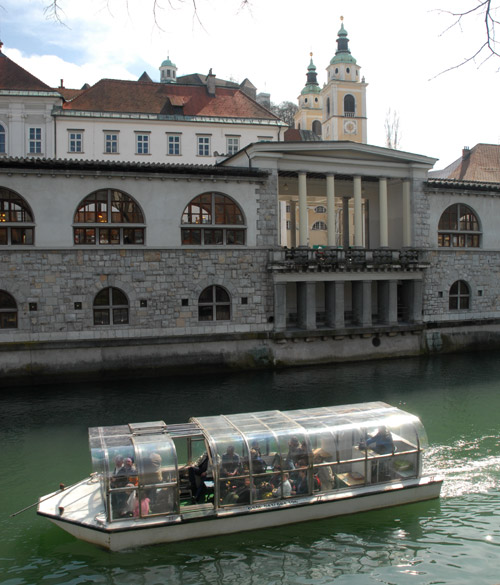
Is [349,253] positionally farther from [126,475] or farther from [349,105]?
[349,105]

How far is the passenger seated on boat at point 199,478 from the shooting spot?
12.2 meters

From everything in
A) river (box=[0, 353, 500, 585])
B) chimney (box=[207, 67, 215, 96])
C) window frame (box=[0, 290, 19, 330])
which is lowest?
river (box=[0, 353, 500, 585])

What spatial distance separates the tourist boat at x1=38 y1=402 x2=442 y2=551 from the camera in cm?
Result: 1128

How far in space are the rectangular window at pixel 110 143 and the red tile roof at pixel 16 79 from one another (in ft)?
17.0

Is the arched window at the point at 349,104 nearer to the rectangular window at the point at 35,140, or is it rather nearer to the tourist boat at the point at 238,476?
the rectangular window at the point at 35,140

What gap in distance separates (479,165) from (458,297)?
20872 mm

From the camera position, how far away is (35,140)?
42.4 metres

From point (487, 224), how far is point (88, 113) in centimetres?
3047

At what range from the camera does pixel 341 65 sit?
256 feet

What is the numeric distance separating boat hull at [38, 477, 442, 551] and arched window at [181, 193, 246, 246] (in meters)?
16.8

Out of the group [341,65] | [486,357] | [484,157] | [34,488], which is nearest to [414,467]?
[34,488]

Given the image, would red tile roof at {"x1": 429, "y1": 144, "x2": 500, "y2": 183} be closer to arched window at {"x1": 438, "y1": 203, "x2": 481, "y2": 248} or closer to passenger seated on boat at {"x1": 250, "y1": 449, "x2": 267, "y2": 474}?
arched window at {"x1": 438, "y1": 203, "x2": 481, "y2": 248}

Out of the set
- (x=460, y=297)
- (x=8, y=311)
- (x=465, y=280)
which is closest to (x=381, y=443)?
(x=8, y=311)

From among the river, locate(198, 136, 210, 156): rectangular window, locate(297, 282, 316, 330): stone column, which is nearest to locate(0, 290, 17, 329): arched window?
the river
